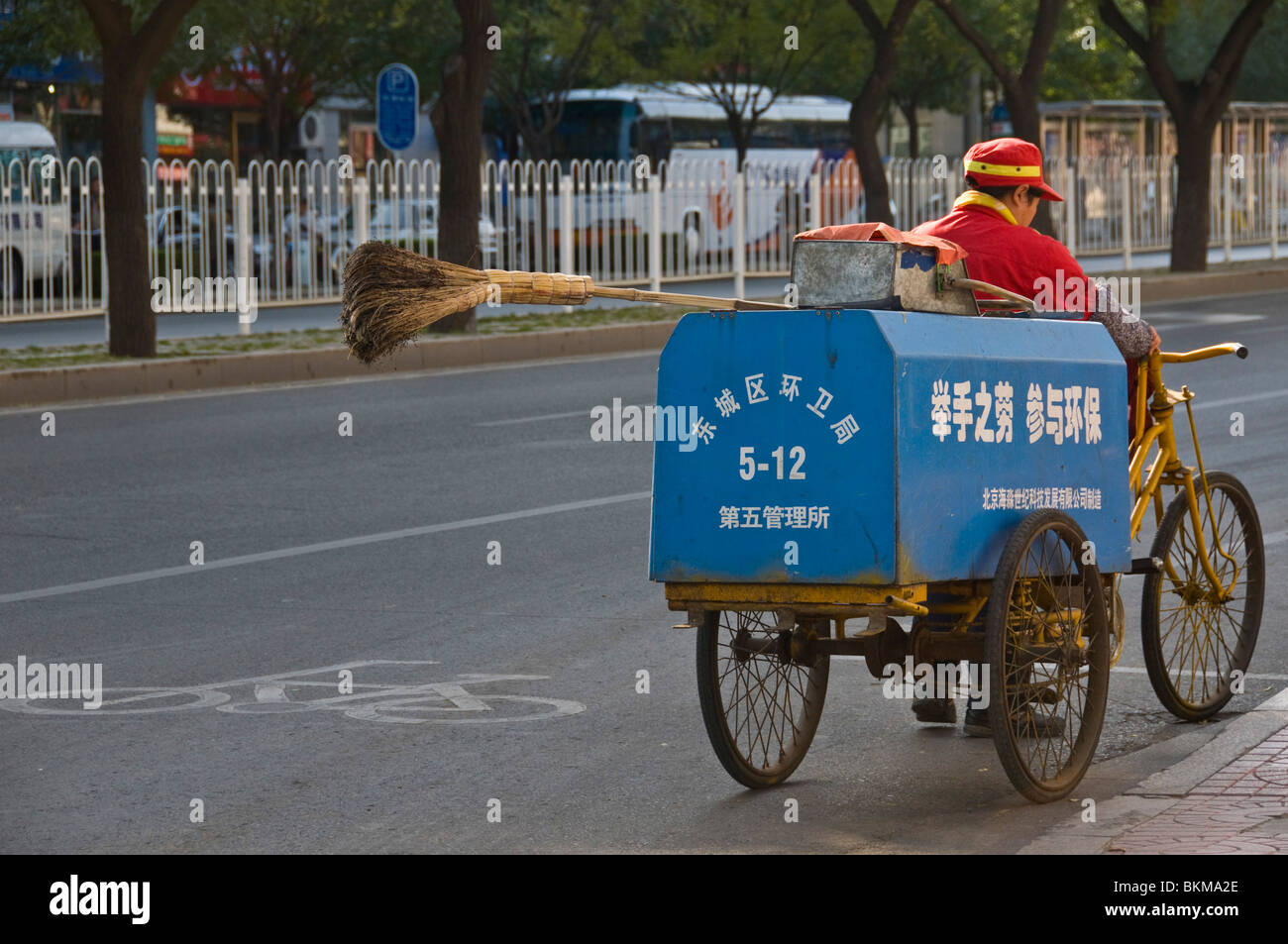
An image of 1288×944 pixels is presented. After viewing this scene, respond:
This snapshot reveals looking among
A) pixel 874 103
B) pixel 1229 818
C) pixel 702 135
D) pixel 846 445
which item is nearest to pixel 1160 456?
pixel 1229 818

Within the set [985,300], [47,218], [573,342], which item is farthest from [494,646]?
[47,218]

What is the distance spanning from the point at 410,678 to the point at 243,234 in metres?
16.1

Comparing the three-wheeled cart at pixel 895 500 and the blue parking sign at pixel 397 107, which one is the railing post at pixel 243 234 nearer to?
the blue parking sign at pixel 397 107

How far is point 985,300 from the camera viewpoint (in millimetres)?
5734

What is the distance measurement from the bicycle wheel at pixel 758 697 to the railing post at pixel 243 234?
657 inches

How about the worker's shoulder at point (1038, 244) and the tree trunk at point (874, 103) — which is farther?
the tree trunk at point (874, 103)

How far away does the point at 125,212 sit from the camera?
61.0 feet

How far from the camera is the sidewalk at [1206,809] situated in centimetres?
482

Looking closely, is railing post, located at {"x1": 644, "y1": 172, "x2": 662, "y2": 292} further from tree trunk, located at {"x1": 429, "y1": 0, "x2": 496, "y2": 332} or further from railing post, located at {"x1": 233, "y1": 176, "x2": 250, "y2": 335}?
railing post, located at {"x1": 233, "y1": 176, "x2": 250, "y2": 335}

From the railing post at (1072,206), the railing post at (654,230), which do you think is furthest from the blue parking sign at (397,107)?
the railing post at (1072,206)

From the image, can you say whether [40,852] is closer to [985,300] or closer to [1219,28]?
[985,300]

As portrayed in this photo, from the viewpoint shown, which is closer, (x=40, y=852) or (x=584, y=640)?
(x=40, y=852)

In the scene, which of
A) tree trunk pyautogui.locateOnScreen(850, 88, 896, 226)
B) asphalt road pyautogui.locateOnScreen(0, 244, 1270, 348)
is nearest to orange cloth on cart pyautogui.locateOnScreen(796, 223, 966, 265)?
asphalt road pyautogui.locateOnScreen(0, 244, 1270, 348)

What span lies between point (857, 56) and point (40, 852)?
1337 inches
